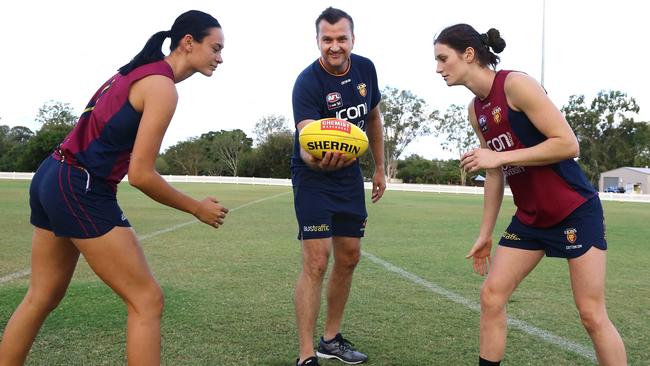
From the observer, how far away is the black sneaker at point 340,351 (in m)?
4.30

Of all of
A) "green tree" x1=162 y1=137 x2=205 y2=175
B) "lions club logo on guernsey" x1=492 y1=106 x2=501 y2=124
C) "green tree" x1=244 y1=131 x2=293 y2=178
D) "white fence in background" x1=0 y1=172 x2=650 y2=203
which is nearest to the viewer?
"lions club logo on guernsey" x1=492 y1=106 x2=501 y2=124

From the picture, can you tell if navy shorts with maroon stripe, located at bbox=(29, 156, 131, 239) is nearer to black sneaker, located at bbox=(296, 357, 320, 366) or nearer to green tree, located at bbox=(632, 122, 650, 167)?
black sneaker, located at bbox=(296, 357, 320, 366)

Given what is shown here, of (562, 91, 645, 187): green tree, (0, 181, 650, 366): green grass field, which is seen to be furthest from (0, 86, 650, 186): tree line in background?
(0, 181, 650, 366): green grass field

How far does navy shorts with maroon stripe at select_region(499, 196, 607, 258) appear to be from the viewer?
3.40m

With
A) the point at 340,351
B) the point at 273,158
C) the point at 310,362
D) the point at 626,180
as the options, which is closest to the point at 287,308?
the point at 340,351

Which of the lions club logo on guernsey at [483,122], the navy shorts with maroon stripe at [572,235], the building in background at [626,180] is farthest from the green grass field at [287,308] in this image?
the building in background at [626,180]

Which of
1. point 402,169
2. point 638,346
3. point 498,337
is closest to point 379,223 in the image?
point 638,346

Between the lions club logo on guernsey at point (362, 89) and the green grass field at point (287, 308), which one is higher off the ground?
the lions club logo on guernsey at point (362, 89)

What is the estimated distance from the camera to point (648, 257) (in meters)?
10.1

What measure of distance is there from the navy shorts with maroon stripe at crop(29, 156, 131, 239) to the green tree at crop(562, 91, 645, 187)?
288ft

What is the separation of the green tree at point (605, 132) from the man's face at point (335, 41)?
282 feet

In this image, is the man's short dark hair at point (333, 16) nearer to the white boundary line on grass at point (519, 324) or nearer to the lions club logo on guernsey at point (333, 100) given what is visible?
the lions club logo on guernsey at point (333, 100)

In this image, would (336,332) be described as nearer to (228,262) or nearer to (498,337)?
(498,337)

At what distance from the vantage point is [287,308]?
5.75 meters
